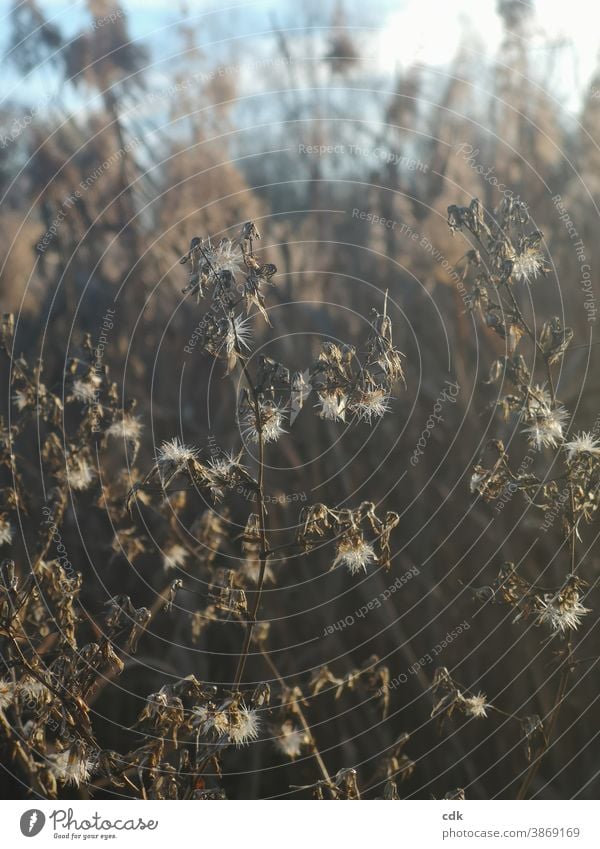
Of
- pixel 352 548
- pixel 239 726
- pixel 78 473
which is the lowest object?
pixel 239 726

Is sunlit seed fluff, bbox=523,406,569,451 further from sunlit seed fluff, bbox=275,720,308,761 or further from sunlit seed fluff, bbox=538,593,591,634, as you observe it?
sunlit seed fluff, bbox=275,720,308,761

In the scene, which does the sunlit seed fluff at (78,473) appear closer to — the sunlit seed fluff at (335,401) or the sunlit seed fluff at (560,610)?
the sunlit seed fluff at (335,401)

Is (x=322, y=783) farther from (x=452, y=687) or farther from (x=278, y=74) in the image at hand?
(x=278, y=74)

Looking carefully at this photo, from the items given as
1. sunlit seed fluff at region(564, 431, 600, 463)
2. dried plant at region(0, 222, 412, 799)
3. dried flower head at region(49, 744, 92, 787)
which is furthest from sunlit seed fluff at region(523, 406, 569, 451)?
dried flower head at region(49, 744, 92, 787)

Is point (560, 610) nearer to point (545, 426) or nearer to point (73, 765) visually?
point (545, 426)

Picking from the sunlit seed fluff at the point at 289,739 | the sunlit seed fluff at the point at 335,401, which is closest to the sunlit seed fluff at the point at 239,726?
the sunlit seed fluff at the point at 289,739

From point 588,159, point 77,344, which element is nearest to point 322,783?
point 77,344

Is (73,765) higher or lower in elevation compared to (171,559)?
lower

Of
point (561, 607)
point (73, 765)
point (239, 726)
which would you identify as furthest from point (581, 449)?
point (73, 765)
